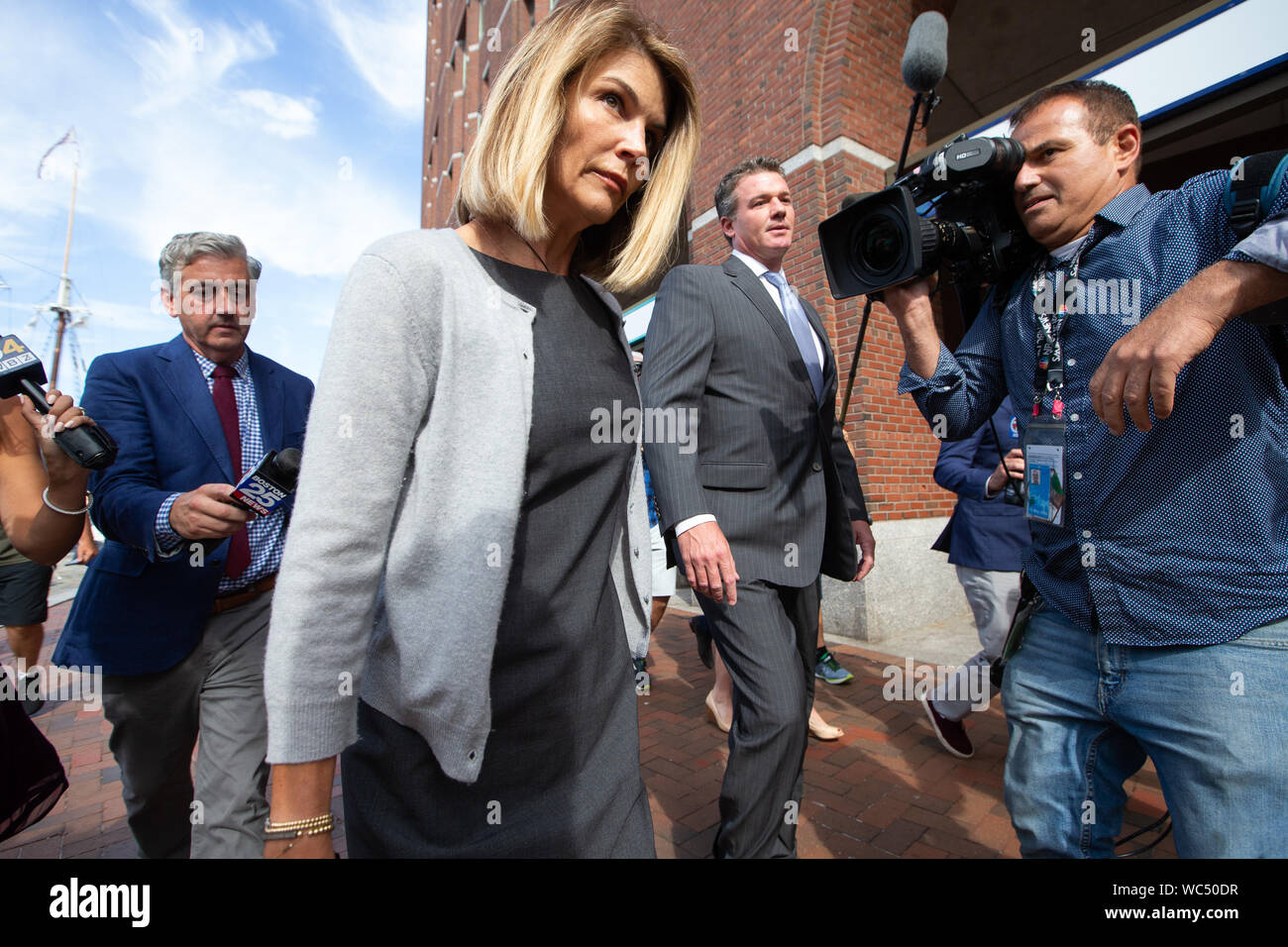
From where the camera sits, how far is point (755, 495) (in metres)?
2.06

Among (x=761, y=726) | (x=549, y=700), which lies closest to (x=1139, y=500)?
(x=761, y=726)

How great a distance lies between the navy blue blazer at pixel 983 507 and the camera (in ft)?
10.3

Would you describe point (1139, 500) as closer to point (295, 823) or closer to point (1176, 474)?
point (1176, 474)

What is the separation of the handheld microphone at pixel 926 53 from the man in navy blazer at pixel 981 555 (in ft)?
5.45

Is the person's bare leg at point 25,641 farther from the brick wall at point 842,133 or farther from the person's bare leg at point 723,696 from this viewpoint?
the brick wall at point 842,133

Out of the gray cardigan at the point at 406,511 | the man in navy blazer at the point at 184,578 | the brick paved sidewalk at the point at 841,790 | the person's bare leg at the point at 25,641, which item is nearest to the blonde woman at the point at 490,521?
the gray cardigan at the point at 406,511

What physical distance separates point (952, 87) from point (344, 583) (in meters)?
10.2

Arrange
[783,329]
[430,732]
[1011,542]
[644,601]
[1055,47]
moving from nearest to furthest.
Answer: [430,732], [644,601], [783,329], [1011,542], [1055,47]

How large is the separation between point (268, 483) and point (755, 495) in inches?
57.1

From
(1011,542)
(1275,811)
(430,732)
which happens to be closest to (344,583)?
(430,732)

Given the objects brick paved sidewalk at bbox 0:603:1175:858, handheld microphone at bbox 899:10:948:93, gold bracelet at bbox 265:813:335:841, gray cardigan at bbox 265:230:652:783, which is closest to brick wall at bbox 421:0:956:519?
brick paved sidewalk at bbox 0:603:1175:858

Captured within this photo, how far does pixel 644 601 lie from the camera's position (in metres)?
1.44

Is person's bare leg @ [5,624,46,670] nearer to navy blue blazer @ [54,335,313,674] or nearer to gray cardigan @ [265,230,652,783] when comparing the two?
navy blue blazer @ [54,335,313,674]

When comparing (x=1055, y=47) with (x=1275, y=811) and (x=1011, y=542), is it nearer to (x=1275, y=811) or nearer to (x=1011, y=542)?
(x=1011, y=542)
